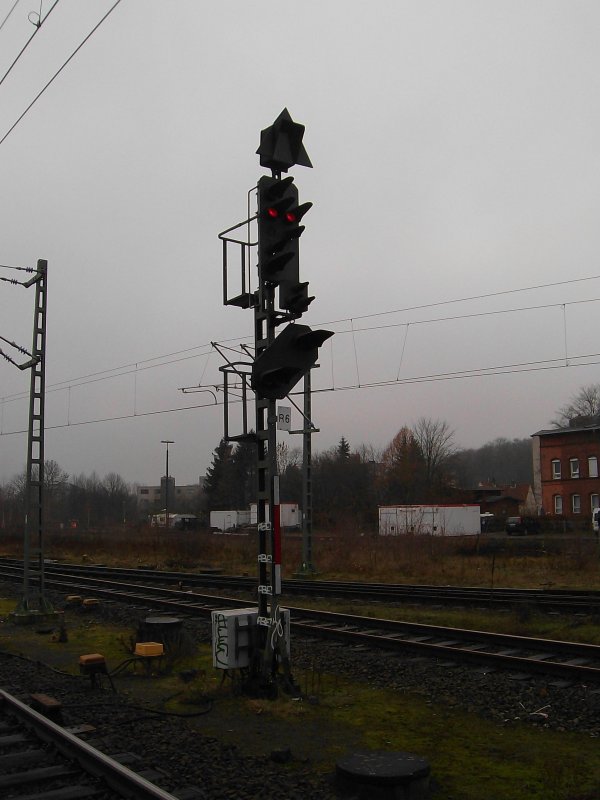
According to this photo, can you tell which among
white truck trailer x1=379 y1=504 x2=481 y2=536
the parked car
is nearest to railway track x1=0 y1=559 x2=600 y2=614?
white truck trailer x1=379 y1=504 x2=481 y2=536

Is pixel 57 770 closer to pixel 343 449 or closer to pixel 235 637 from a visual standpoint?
pixel 235 637

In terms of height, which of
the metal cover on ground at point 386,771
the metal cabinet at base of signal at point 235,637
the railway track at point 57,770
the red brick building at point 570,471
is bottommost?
the railway track at point 57,770

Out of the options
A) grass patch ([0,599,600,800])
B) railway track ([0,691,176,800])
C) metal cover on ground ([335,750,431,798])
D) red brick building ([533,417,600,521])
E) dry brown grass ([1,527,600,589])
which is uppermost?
red brick building ([533,417,600,521])

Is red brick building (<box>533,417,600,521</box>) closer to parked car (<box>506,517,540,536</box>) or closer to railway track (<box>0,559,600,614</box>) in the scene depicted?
parked car (<box>506,517,540,536</box>)

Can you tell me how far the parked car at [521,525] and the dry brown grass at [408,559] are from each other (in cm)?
1623

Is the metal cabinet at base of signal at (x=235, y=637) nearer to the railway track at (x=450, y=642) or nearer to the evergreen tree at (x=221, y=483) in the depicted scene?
the railway track at (x=450, y=642)

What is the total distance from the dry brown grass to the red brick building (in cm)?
2923

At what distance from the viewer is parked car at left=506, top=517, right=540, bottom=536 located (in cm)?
5169

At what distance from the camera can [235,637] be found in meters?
7.94

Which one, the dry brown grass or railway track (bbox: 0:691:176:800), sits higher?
railway track (bbox: 0:691:176:800)

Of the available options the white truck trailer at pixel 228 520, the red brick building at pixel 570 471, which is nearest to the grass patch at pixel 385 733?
the red brick building at pixel 570 471

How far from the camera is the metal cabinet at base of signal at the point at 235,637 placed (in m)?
7.92

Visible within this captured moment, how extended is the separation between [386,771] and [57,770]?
8.13 feet

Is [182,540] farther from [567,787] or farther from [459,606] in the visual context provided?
[567,787]
